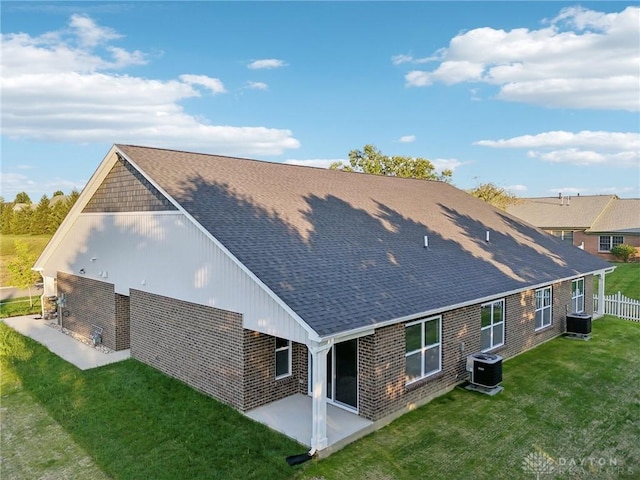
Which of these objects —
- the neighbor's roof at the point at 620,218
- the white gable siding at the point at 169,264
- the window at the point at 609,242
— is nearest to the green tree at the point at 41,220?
the white gable siding at the point at 169,264

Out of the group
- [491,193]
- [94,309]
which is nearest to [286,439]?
[94,309]

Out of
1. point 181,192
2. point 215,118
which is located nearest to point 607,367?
point 181,192

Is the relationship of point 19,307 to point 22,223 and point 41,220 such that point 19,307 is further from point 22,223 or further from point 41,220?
point 22,223

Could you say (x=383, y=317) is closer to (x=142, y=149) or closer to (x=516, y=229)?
(x=142, y=149)

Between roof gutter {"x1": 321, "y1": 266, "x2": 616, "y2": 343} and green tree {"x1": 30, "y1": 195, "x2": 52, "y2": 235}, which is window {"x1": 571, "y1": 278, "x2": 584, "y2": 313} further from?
green tree {"x1": 30, "y1": 195, "x2": 52, "y2": 235}

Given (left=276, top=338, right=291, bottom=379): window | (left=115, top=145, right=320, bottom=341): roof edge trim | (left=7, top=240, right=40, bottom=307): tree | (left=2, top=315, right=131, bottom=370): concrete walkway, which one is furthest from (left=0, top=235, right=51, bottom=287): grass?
(left=276, top=338, right=291, bottom=379): window

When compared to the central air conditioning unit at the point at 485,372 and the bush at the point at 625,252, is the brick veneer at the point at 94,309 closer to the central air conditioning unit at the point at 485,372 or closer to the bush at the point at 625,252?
the central air conditioning unit at the point at 485,372
